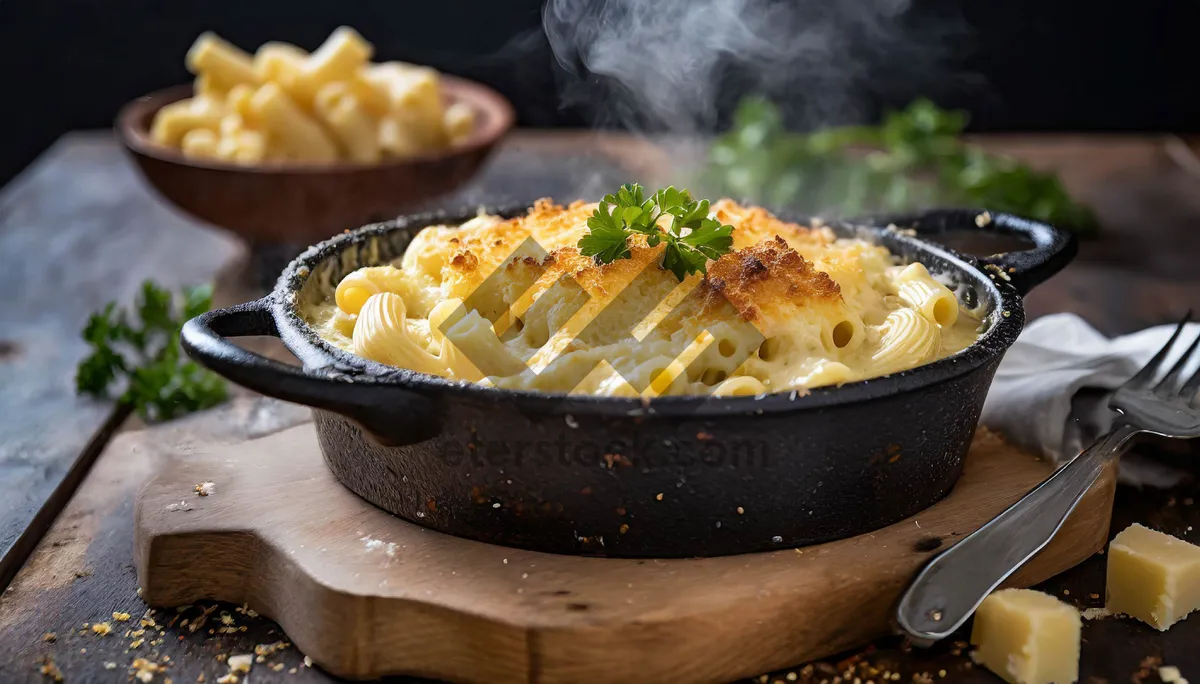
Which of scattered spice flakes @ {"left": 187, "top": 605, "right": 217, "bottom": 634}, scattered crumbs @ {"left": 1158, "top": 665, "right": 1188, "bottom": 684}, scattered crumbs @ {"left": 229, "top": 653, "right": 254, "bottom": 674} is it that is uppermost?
scattered crumbs @ {"left": 229, "top": 653, "right": 254, "bottom": 674}

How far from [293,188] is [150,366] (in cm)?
77

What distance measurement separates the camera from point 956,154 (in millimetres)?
4363

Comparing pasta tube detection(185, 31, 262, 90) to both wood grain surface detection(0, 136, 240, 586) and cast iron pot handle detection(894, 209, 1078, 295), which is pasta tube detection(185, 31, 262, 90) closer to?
wood grain surface detection(0, 136, 240, 586)

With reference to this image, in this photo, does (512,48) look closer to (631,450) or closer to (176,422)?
(176,422)

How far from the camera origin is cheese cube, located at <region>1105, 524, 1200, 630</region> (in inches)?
76.2

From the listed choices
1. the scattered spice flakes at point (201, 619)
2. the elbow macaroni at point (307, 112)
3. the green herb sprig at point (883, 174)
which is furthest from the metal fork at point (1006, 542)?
the elbow macaroni at point (307, 112)

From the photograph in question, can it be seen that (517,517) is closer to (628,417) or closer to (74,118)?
(628,417)

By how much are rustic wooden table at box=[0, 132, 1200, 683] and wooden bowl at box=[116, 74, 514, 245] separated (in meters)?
0.24

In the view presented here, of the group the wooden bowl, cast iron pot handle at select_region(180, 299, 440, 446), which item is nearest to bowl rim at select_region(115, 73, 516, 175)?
the wooden bowl

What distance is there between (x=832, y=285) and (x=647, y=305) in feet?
1.05

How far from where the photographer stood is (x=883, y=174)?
4.29m

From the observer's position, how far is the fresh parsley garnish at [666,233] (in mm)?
2127

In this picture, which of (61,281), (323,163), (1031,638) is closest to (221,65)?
(323,163)

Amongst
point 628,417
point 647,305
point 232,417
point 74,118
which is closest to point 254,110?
point 232,417
